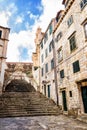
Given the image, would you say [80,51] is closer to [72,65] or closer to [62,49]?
[72,65]

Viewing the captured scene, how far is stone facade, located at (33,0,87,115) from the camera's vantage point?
11.1 m

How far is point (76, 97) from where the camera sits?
11.7 meters

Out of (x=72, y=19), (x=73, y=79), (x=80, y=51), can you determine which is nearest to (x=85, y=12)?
(x=72, y=19)

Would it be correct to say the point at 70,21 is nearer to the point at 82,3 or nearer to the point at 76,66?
the point at 82,3

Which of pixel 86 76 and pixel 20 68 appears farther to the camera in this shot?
pixel 20 68

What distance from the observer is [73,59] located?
12766mm

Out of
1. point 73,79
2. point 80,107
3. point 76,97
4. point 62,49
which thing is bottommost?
point 80,107

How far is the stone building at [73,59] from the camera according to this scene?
11047 millimetres

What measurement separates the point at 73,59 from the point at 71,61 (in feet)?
1.48

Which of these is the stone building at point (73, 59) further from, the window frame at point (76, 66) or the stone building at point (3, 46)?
the stone building at point (3, 46)

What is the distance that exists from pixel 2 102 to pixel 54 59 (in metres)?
9.08

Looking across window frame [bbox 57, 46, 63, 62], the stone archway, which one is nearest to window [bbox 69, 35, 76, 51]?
window frame [bbox 57, 46, 63, 62]

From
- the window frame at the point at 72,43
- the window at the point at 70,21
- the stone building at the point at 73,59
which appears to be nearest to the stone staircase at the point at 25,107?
the stone building at the point at 73,59

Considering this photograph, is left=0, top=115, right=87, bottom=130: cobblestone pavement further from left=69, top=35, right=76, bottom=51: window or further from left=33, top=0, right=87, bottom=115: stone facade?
left=69, top=35, right=76, bottom=51: window
